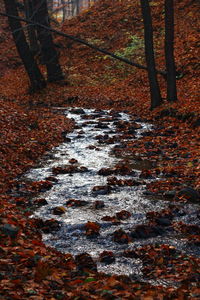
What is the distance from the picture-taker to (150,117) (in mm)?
15375

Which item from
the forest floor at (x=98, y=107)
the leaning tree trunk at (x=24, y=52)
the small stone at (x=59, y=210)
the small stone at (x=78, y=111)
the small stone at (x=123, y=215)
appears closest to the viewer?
the forest floor at (x=98, y=107)

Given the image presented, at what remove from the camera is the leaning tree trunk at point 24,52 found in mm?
20297

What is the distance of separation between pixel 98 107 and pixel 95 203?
37.9 ft

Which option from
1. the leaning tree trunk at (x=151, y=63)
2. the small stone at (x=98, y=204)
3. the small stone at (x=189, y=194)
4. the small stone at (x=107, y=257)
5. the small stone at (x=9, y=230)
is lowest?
the small stone at (x=107, y=257)

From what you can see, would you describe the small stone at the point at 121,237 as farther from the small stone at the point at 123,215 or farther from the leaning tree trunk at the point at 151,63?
the leaning tree trunk at the point at 151,63

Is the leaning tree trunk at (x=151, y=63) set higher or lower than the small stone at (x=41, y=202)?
higher

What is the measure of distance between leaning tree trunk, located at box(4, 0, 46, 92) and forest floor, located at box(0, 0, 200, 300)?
71 cm

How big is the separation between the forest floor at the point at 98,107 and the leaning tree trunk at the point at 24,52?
706 millimetres

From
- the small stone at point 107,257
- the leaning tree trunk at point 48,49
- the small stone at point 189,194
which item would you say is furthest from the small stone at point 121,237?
the leaning tree trunk at point 48,49

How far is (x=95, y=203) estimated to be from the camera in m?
7.75

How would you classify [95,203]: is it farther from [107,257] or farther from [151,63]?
[151,63]

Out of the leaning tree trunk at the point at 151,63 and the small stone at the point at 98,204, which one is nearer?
the small stone at the point at 98,204

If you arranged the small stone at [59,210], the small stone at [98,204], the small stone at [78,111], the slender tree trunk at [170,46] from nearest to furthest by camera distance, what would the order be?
the small stone at [59,210]
the small stone at [98,204]
the slender tree trunk at [170,46]
the small stone at [78,111]

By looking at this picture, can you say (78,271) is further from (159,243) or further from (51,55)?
(51,55)
